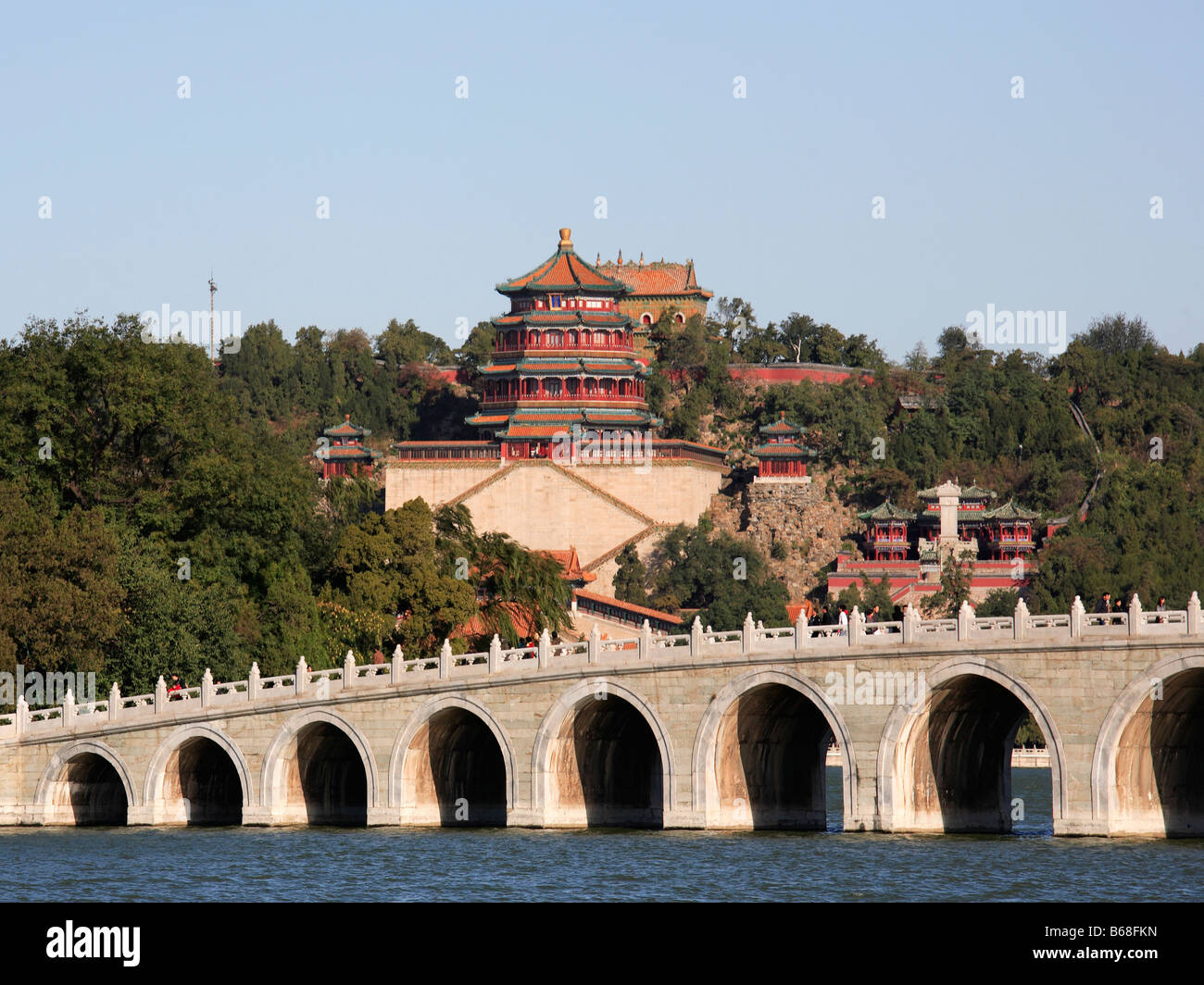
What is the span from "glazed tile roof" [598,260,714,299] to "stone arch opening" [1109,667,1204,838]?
88.5m

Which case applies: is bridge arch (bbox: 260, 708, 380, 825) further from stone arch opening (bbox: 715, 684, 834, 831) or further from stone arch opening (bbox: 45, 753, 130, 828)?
stone arch opening (bbox: 715, 684, 834, 831)

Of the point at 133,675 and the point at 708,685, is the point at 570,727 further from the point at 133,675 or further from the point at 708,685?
the point at 133,675

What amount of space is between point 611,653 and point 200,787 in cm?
1121

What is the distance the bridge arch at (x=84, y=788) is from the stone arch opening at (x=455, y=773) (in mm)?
6564

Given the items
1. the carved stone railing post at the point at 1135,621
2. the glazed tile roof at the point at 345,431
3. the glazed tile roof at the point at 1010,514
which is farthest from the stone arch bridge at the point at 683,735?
the glazed tile roof at the point at 345,431

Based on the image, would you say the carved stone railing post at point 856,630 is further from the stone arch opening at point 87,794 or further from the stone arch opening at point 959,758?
the stone arch opening at point 87,794

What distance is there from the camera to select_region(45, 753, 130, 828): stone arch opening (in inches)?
2156

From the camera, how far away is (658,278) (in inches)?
5389

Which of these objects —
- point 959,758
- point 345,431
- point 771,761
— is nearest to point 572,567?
point 345,431

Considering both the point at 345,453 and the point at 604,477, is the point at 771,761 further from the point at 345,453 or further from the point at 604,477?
the point at 345,453

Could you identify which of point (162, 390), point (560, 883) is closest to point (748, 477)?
point (162, 390)

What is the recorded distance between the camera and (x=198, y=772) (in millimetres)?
56031
